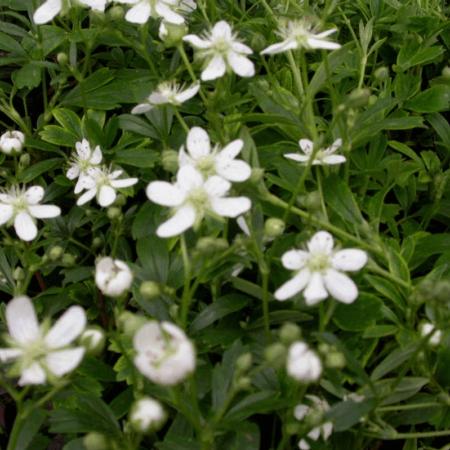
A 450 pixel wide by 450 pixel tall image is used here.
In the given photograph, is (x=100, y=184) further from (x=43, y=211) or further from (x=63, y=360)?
(x=63, y=360)

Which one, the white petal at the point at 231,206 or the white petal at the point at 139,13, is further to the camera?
the white petal at the point at 139,13

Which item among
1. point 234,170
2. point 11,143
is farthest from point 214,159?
point 11,143

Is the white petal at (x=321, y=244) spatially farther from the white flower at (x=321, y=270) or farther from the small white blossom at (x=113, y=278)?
the small white blossom at (x=113, y=278)

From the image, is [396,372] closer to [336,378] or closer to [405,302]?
[405,302]

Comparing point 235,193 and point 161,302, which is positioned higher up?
point 235,193

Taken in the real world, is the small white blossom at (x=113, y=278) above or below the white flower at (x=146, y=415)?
above

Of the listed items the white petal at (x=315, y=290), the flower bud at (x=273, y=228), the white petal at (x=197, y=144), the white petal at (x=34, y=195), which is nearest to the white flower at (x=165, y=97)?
the white petal at (x=197, y=144)

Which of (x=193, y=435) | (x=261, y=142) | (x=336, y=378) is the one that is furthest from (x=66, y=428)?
(x=261, y=142)

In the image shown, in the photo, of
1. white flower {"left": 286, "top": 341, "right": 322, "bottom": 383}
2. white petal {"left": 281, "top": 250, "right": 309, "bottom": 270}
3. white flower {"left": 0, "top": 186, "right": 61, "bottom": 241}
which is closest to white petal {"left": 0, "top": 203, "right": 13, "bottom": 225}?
white flower {"left": 0, "top": 186, "right": 61, "bottom": 241}
